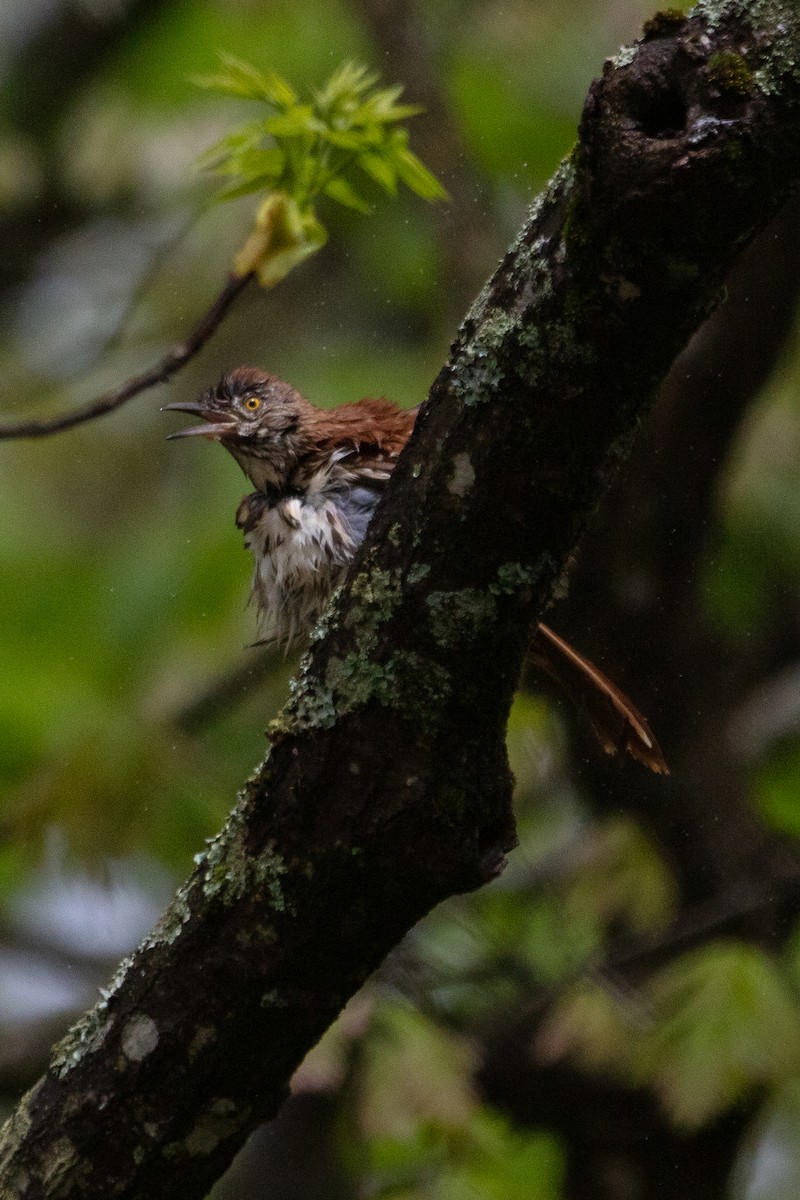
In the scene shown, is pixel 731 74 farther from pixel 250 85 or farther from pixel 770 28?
pixel 250 85

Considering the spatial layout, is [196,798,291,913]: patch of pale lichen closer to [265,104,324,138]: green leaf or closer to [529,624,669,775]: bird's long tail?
[529,624,669,775]: bird's long tail

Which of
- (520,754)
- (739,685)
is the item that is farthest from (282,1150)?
(739,685)

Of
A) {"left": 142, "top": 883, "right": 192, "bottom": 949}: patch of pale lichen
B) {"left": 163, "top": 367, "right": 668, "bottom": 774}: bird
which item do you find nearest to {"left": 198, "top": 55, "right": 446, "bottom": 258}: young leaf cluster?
{"left": 163, "top": 367, "right": 668, "bottom": 774}: bird

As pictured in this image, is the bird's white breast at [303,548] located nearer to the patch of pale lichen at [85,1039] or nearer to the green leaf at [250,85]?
the green leaf at [250,85]

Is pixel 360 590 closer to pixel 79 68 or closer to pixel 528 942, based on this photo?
pixel 528 942

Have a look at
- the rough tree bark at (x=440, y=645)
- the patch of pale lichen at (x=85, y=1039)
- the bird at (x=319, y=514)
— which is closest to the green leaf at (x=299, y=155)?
the bird at (x=319, y=514)

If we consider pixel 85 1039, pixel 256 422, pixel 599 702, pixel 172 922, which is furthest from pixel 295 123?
pixel 85 1039
